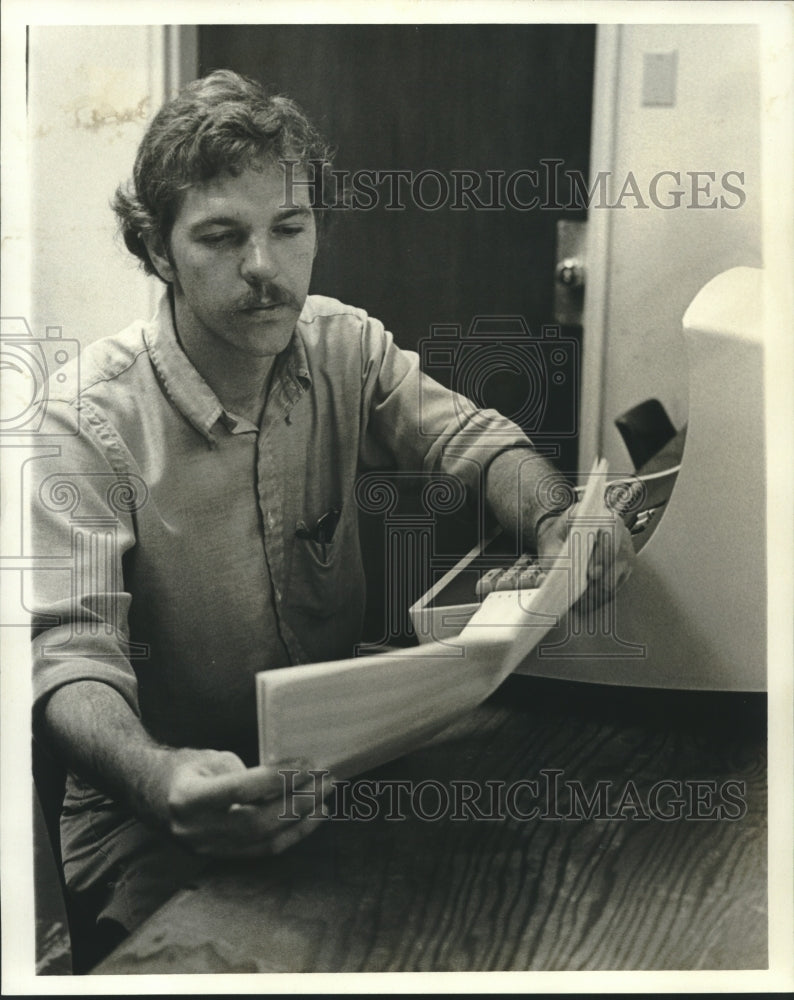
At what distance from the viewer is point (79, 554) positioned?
1487 mm

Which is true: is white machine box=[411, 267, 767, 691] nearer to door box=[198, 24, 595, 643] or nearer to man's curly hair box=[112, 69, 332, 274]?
door box=[198, 24, 595, 643]

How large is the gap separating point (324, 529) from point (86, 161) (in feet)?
1.79

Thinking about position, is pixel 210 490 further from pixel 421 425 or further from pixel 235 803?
pixel 235 803

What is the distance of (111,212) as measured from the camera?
1.48m

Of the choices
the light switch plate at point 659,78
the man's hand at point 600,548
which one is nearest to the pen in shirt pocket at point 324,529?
the man's hand at point 600,548

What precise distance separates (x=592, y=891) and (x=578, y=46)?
1.07m

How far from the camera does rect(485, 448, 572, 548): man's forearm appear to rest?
1517 millimetres

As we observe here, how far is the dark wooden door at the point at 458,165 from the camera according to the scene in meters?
1.50

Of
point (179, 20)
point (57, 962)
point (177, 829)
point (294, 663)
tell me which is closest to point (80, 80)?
point (179, 20)

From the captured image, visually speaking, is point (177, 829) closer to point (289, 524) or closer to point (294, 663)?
point (294, 663)

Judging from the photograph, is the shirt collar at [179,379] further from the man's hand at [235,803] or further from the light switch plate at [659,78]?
the light switch plate at [659,78]

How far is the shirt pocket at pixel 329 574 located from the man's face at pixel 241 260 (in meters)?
0.26

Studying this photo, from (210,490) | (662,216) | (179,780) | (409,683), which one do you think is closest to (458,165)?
(662,216)

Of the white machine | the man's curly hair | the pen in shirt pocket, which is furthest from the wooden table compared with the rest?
the man's curly hair
